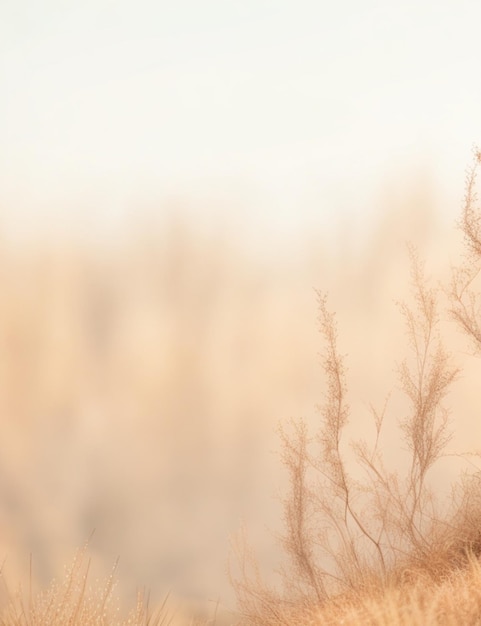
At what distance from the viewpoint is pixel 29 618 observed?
15.0 feet

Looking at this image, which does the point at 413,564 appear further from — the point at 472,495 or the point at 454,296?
the point at 454,296

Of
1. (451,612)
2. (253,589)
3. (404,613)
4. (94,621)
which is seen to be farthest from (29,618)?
(253,589)

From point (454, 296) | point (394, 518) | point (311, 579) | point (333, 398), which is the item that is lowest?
point (311, 579)

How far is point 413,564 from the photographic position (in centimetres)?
876

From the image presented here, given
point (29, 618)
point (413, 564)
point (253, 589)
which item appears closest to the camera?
point (29, 618)

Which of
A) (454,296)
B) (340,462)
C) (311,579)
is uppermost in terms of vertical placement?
(454,296)

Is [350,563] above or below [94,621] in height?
below

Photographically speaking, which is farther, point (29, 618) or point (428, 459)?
point (428, 459)

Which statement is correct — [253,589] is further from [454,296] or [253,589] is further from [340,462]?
[454,296]

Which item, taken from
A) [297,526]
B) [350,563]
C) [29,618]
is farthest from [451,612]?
[297,526]

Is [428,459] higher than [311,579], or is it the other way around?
[428,459]

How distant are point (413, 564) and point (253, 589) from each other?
2.24 m

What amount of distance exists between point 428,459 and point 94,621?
20.3 feet

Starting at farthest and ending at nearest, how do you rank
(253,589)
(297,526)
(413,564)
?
(297,526)
(253,589)
(413,564)
